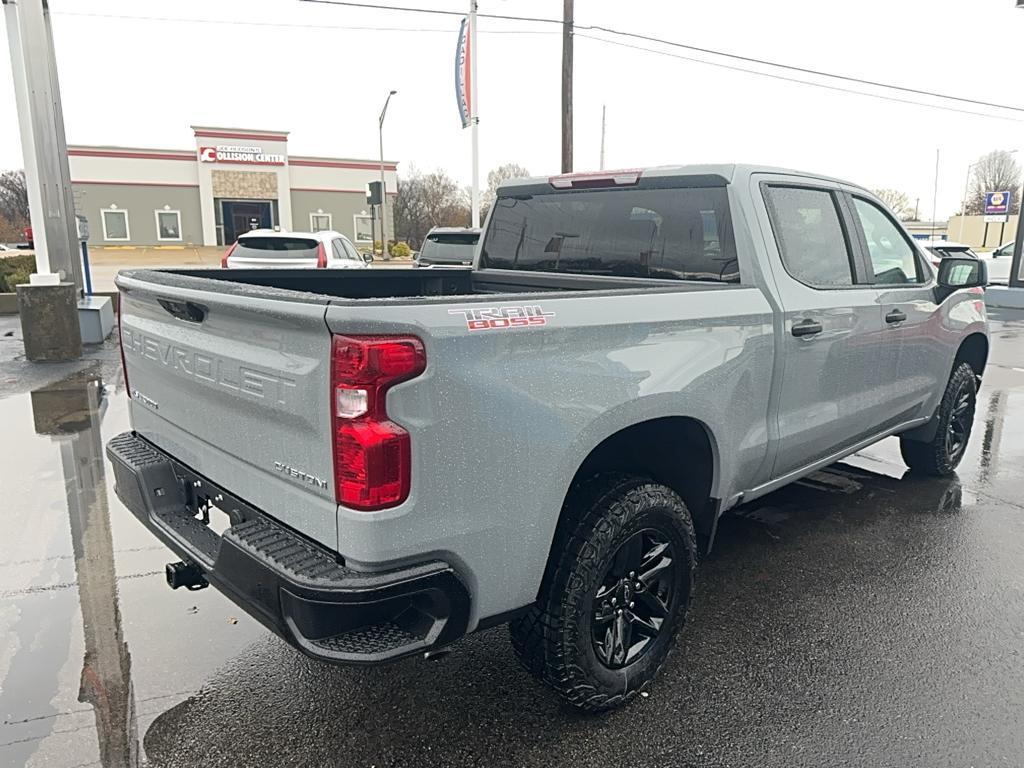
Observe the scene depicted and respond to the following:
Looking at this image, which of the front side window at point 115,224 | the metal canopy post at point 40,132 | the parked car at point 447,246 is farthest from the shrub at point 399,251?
the metal canopy post at point 40,132

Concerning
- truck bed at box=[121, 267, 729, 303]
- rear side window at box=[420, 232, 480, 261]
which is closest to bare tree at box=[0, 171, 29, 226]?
rear side window at box=[420, 232, 480, 261]

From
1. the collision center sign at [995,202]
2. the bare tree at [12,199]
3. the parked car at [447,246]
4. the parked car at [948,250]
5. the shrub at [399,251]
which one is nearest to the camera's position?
the parked car at [948,250]

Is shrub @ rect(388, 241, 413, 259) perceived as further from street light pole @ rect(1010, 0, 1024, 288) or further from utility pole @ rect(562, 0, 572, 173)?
street light pole @ rect(1010, 0, 1024, 288)

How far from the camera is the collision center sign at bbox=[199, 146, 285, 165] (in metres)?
47.8

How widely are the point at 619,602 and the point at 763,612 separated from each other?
3.76ft

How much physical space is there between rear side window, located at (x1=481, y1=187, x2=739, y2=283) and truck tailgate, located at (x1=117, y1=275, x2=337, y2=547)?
1980 mm

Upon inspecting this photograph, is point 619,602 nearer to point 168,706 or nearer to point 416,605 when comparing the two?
point 416,605

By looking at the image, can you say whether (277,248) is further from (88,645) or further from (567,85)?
(88,645)

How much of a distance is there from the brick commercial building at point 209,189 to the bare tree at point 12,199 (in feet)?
81.1

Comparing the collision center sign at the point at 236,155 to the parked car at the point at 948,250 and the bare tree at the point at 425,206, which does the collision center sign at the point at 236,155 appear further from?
the parked car at the point at 948,250

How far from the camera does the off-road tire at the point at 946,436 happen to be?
525cm

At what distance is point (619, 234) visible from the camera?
380 centimetres

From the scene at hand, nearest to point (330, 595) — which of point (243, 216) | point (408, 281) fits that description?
point (408, 281)

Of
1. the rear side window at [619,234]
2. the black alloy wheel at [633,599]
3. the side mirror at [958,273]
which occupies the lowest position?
the black alloy wheel at [633,599]
